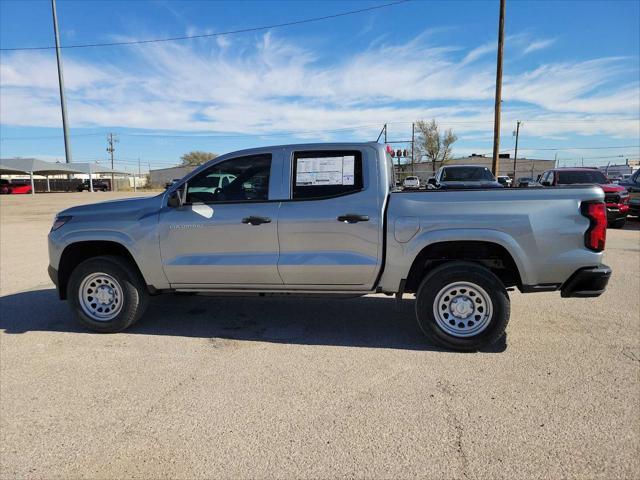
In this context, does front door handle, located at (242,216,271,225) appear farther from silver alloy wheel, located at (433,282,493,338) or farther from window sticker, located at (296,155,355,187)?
silver alloy wheel, located at (433,282,493,338)

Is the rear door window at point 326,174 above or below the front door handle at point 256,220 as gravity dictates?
above

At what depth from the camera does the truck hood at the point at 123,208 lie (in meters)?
4.69

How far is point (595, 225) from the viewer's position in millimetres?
3873

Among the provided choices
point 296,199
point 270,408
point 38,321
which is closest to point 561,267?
point 296,199

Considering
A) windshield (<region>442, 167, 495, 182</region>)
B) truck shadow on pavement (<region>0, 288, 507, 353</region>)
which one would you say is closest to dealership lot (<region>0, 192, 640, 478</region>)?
truck shadow on pavement (<region>0, 288, 507, 353</region>)

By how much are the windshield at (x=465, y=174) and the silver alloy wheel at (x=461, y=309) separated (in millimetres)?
10484

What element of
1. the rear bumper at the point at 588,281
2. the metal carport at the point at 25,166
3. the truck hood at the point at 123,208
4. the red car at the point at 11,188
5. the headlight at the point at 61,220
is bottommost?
the red car at the point at 11,188

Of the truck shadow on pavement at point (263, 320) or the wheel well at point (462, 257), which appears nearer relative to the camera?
the wheel well at point (462, 257)

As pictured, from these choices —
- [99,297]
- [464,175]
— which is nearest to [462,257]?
[99,297]

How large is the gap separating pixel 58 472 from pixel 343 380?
1992 mm

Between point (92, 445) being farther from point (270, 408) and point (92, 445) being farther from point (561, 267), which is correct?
point (561, 267)

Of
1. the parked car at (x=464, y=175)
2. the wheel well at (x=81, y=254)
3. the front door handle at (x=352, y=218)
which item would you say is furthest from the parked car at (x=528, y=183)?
the wheel well at (x=81, y=254)

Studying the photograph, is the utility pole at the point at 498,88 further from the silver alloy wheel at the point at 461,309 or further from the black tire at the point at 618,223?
the silver alloy wheel at the point at 461,309

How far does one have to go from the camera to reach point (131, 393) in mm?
3393
